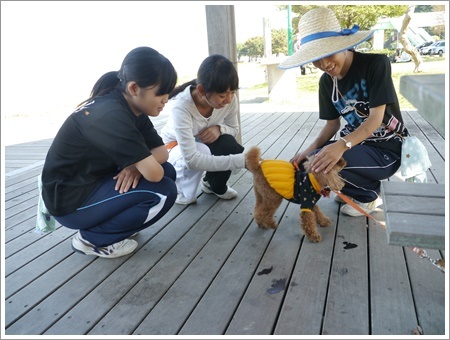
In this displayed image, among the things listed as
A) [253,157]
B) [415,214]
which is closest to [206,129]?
[253,157]

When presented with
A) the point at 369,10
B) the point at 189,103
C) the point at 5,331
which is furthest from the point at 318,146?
the point at 369,10

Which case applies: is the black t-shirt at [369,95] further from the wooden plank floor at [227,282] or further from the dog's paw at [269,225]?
the dog's paw at [269,225]

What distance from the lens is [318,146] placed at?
2.47m

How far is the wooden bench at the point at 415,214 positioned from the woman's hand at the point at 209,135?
1.36 metres

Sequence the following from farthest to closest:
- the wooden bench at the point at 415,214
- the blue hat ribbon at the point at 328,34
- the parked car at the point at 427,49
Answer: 1. the parked car at the point at 427,49
2. the blue hat ribbon at the point at 328,34
3. the wooden bench at the point at 415,214

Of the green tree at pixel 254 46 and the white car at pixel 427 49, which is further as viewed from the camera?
the green tree at pixel 254 46

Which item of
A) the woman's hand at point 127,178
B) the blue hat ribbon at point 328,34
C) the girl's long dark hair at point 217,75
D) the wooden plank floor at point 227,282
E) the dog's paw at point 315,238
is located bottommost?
the wooden plank floor at point 227,282

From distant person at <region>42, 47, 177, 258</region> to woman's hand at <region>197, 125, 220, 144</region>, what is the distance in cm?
55

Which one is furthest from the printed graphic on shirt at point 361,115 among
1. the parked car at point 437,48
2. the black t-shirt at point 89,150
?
the parked car at point 437,48

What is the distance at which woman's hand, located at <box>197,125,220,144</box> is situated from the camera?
2638 millimetres

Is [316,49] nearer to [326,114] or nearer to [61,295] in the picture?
[326,114]

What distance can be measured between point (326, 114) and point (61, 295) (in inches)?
70.7

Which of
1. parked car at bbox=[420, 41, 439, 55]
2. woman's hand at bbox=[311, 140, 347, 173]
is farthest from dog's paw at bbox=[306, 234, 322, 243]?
parked car at bbox=[420, 41, 439, 55]

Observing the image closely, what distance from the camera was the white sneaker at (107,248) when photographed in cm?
205
